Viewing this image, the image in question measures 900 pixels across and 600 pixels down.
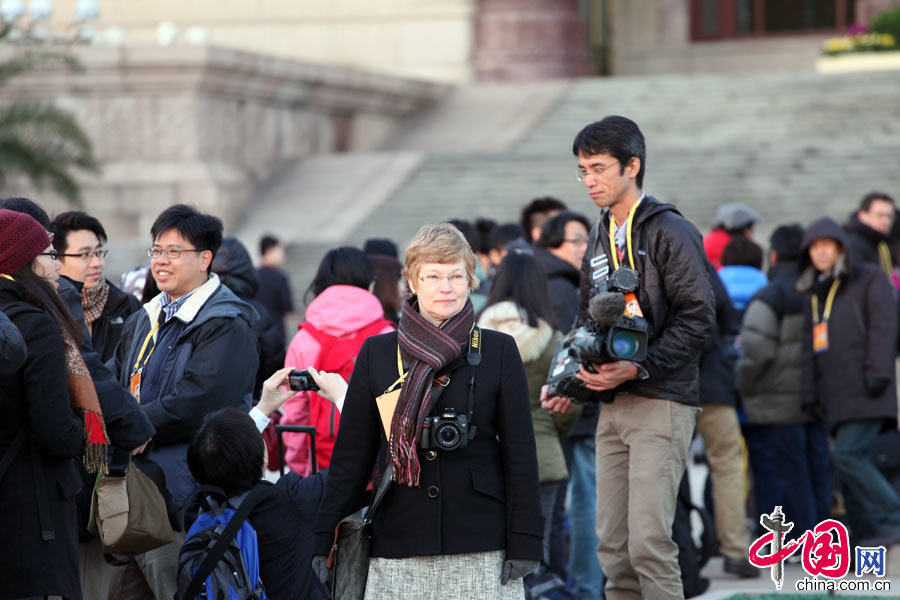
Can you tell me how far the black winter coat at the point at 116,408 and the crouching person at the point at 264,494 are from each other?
0.65 feet

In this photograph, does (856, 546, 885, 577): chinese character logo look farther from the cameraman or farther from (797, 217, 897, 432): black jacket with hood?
the cameraman

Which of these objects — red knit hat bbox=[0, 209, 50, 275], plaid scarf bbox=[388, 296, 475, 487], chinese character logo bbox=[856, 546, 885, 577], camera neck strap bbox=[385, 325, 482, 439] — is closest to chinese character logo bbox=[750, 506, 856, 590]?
chinese character logo bbox=[856, 546, 885, 577]

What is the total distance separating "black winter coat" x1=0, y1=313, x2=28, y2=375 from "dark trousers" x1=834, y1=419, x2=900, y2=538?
5250mm

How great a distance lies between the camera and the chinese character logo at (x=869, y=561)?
23.1 feet

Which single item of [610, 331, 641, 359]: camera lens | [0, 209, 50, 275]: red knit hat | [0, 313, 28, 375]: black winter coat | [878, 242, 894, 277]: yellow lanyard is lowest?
[878, 242, 894, 277]: yellow lanyard

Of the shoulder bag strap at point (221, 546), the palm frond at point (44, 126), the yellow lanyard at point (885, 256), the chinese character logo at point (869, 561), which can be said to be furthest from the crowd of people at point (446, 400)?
the palm frond at point (44, 126)

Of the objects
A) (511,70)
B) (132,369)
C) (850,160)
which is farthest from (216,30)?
(132,369)

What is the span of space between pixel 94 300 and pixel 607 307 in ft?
7.78

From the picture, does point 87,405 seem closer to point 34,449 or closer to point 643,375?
point 34,449

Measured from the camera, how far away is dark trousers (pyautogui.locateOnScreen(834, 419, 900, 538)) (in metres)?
8.25

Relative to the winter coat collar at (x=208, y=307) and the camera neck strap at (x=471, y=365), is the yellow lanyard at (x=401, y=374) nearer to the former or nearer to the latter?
the camera neck strap at (x=471, y=365)

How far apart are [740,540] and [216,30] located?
72.2 feet

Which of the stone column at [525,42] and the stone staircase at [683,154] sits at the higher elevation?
the stone column at [525,42]

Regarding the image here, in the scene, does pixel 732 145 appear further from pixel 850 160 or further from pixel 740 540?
pixel 740 540
